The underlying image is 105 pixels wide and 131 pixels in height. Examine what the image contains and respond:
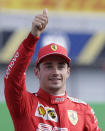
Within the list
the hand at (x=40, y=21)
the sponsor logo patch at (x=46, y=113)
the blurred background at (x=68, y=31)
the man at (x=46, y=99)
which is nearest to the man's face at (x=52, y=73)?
the man at (x=46, y=99)

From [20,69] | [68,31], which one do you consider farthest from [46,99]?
[68,31]

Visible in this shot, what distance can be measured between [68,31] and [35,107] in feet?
34.3

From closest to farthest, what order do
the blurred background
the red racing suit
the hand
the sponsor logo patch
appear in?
1. the hand
2. the red racing suit
3. the sponsor logo patch
4. the blurred background

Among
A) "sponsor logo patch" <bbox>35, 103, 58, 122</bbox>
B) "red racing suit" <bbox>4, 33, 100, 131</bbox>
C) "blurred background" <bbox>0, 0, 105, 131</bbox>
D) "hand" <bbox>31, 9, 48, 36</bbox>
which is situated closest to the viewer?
"hand" <bbox>31, 9, 48, 36</bbox>

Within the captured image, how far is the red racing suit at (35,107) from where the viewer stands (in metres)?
2.52

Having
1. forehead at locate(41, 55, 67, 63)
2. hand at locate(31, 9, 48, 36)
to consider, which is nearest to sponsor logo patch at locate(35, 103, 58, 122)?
forehead at locate(41, 55, 67, 63)

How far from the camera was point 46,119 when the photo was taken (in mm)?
2756

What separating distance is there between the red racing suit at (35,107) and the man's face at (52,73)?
80mm

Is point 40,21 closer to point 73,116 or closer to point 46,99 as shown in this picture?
point 46,99

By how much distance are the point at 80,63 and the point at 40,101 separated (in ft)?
35.5

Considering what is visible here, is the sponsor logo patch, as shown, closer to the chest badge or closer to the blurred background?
the chest badge

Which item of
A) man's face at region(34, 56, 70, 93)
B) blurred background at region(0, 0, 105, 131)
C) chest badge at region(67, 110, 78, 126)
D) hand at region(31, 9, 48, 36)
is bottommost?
chest badge at region(67, 110, 78, 126)

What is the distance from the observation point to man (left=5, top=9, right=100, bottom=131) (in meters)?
2.55

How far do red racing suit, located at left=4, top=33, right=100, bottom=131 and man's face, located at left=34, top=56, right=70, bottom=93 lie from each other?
80 millimetres
